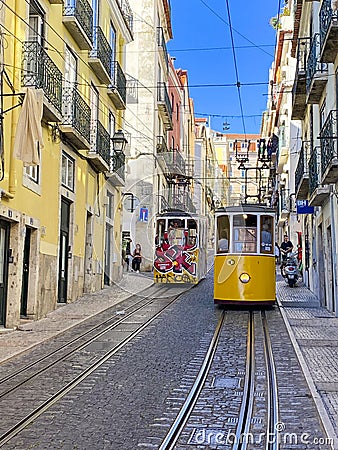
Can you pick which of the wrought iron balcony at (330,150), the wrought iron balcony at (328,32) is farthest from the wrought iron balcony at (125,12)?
the wrought iron balcony at (330,150)

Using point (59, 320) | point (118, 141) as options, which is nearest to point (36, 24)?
point (118, 141)

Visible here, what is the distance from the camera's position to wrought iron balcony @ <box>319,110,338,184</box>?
1358 cm

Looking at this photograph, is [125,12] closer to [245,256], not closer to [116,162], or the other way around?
[116,162]

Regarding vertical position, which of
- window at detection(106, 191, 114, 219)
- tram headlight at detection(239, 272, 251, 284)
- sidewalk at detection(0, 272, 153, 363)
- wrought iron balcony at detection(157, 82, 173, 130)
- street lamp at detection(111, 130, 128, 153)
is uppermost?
wrought iron balcony at detection(157, 82, 173, 130)

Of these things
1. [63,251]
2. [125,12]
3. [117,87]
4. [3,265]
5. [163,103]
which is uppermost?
[125,12]

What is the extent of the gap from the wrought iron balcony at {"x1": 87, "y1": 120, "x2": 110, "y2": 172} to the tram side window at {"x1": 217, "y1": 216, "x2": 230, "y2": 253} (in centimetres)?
601

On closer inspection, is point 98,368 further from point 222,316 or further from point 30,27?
point 30,27

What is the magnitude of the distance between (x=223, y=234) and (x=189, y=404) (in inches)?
339

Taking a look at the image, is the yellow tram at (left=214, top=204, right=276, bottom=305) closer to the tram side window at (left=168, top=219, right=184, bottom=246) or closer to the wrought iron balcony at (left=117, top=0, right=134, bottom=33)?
the tram side window at (left=168, top=219, right=184, bottom=246)

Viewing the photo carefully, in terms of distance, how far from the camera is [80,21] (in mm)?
17391

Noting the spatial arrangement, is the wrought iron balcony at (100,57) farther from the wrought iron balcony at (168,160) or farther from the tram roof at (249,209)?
the wrought iron balcony at (168,160)

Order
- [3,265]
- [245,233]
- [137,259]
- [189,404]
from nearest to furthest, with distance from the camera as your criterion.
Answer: [189,404] < [3,265] < [245,233] < [137,259]

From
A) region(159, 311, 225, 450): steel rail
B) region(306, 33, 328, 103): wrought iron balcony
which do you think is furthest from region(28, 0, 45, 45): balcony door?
region(159, 311, 225, 450): steel rail

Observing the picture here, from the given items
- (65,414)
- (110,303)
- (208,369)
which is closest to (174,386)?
(208,369)
